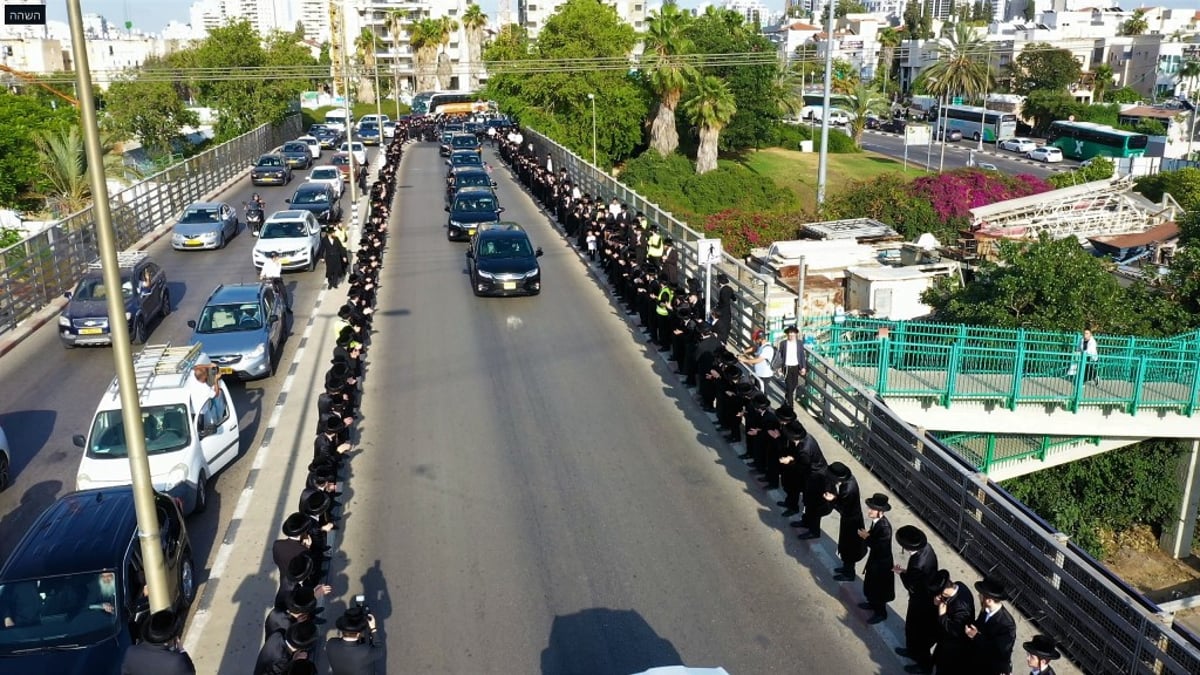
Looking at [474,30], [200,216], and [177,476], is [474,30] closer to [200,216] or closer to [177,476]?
[200,216]

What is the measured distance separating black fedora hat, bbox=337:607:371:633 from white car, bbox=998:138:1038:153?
275ft

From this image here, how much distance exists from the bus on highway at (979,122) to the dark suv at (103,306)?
8009 cm

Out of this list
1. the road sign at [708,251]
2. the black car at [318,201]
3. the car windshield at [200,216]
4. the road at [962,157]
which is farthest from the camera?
the road at [962,157]

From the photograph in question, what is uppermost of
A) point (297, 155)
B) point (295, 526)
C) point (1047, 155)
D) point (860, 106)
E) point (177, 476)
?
point (860, 106)

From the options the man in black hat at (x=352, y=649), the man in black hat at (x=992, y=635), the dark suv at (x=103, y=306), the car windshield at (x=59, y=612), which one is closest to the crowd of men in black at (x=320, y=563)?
the man in black hat at (x=352, y=649)

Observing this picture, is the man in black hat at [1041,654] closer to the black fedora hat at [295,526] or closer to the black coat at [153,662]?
the black coat at [153,662]

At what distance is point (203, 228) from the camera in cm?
3047

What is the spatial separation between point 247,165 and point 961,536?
49.6 metres

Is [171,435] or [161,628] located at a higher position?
[161,628]

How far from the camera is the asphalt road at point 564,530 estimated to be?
9469 mm

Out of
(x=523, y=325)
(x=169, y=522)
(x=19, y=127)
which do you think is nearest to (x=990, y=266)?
(x=523, y=325)

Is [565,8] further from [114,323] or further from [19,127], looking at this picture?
[114,323]

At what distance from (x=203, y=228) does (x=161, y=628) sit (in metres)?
25.0

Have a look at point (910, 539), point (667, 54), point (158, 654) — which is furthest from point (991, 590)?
point (667, 54)
